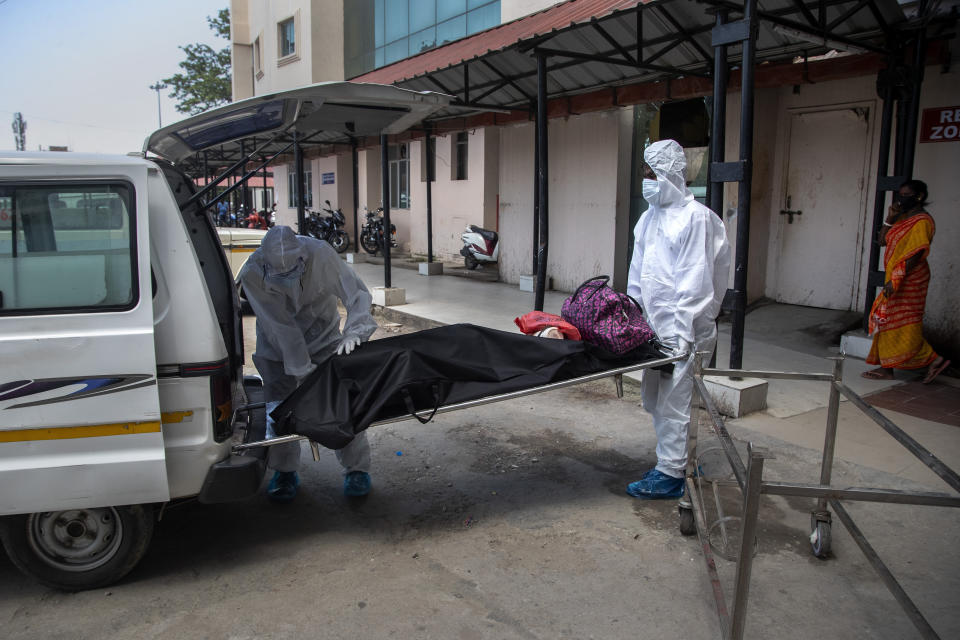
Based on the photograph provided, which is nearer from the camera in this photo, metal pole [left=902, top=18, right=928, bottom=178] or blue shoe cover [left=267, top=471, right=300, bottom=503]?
blue shoe cover [left=267, top=471, right=300, bottom=503]

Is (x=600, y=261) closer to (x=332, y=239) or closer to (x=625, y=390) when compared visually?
(x=625, y=390)

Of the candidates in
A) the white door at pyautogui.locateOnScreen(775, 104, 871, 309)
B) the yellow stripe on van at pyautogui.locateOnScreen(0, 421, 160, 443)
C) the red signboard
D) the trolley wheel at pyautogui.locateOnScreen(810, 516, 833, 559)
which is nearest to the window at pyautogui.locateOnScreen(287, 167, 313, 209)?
the white door at pyautogui.locateOnScreen(775, 104, 871, 309)

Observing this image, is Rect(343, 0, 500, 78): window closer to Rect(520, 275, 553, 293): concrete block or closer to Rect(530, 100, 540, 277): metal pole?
Rect(530, 100, 540, 277): metal pole

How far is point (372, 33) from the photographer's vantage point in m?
18.7

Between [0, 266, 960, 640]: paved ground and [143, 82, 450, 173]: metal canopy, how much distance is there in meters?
1.92

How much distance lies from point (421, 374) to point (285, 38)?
2121cm

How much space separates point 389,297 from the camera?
977 centimetres

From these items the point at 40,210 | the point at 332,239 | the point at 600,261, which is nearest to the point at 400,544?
the point at 40,210

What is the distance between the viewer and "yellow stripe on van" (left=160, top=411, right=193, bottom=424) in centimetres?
288

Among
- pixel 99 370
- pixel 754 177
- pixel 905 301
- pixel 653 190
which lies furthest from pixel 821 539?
pixel 754 177

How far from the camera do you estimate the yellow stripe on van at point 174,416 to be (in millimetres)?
2883

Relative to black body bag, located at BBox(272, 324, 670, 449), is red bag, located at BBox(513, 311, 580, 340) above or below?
above

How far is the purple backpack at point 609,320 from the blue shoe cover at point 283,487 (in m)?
1.78

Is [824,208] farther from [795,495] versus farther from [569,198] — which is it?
[795,495]
